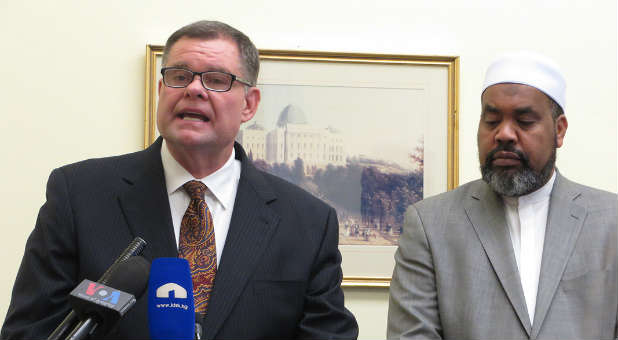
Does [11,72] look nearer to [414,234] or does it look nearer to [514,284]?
[414,234]

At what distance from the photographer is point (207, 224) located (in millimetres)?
1966

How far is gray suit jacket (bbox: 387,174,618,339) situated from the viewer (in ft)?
6.73

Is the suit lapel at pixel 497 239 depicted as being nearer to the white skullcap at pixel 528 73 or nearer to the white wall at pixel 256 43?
the white skullcap at pixel 528 73

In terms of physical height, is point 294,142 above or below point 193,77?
below

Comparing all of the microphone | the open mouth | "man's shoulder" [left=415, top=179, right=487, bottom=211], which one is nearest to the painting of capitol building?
"man's shoulder" [left=415, top=179, right=487, bottom=211]

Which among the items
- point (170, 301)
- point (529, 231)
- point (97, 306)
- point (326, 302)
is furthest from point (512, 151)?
point (97, 306)

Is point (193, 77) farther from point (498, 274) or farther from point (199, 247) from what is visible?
point (498, 274)

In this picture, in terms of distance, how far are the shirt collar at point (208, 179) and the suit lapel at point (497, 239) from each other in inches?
33.7

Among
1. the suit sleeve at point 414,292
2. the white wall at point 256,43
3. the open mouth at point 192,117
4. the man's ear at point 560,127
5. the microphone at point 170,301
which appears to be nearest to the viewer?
the microphone at point 170,301

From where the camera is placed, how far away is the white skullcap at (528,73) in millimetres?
2246

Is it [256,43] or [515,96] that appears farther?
[256,43]

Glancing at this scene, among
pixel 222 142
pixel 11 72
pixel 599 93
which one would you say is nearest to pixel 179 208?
pixel 222 142

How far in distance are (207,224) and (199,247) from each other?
76mm

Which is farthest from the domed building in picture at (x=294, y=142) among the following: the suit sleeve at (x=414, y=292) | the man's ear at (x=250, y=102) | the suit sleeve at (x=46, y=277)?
the suit sleeve at (x=46, y=277)
